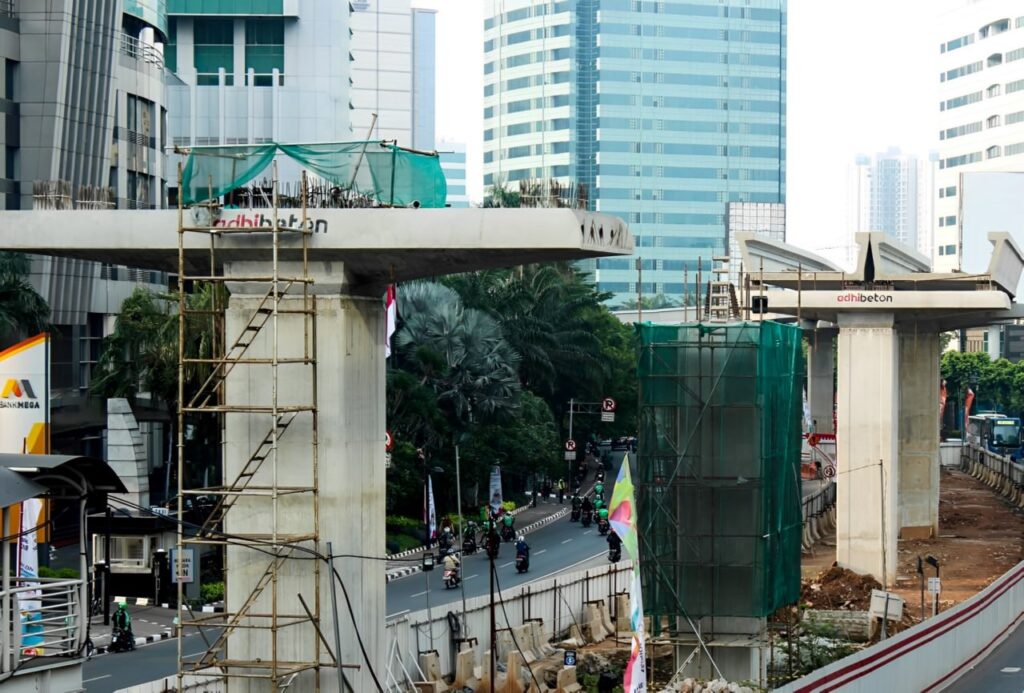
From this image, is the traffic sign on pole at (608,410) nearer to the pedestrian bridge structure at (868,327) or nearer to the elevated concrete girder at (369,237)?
the pedestrian bridge structure at (868,327)

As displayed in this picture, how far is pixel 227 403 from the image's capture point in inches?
875

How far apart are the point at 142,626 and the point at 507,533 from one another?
2083 cm

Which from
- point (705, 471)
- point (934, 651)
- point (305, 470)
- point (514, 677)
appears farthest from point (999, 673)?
point (305, 470)

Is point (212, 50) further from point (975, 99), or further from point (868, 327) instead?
point (975, 99)

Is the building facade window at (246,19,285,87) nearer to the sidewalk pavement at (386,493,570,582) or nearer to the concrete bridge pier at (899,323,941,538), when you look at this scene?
the sidewalk pavement at (386,493,570,582)

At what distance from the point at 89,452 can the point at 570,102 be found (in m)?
130

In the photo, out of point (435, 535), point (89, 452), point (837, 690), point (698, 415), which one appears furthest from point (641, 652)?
point (89, 452)

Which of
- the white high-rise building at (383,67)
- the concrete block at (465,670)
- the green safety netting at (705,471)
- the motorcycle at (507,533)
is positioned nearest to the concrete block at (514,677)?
the concrete block at (465,670)

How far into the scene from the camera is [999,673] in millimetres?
36281

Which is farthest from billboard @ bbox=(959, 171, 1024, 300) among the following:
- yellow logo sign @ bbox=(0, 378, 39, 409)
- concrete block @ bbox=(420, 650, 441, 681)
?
concrete block @ bbox=(420, 650, 441, 681)

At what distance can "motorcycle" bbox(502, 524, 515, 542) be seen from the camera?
198 ft

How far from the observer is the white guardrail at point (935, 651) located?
26.0 meters

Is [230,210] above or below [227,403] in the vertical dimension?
above

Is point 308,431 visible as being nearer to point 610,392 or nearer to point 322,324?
point 322,324
